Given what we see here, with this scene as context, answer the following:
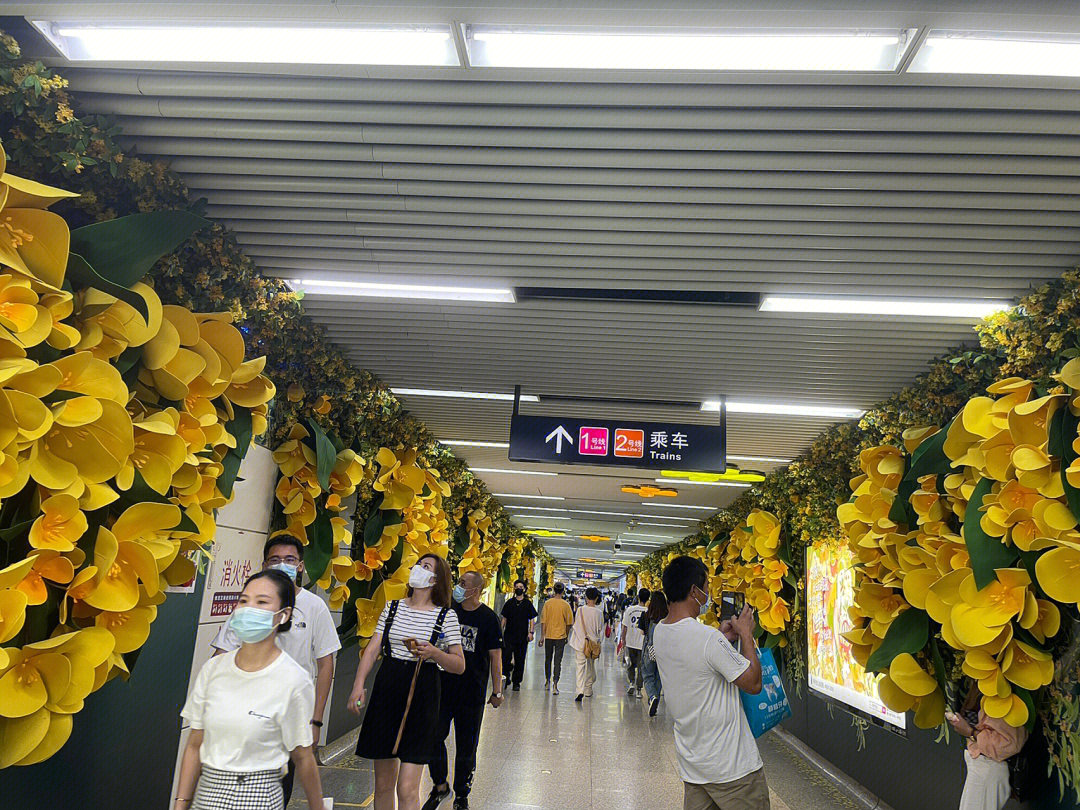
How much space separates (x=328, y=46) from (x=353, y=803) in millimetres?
4250

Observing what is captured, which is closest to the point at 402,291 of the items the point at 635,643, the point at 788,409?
the point at 788,409

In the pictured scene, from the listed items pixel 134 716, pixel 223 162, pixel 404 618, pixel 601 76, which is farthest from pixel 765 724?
pixel 223 162

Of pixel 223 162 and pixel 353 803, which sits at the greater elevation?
pixel 223 162

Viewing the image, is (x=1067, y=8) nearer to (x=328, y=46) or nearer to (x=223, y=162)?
(x=328, y=46)

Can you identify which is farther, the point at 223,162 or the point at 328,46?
the point at 223,162

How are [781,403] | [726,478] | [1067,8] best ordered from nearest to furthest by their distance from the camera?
[1067,8] < [781,403] < [726,478]

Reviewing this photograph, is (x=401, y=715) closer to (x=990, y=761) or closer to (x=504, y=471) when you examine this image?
(x=990, y=761)

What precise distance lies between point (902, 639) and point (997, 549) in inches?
30.0

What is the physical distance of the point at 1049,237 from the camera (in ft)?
10.8

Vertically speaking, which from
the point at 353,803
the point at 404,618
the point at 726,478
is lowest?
the point at 353,803

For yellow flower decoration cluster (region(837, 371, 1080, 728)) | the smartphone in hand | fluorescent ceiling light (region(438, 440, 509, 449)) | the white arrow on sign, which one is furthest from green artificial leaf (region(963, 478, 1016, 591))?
the smartphone in hand

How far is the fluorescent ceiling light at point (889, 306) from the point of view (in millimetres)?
4012

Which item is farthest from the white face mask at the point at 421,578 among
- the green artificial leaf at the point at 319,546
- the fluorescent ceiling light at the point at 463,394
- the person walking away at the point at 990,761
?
the fluorescent ceiling light at the point at 463,394

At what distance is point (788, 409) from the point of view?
6.23m
